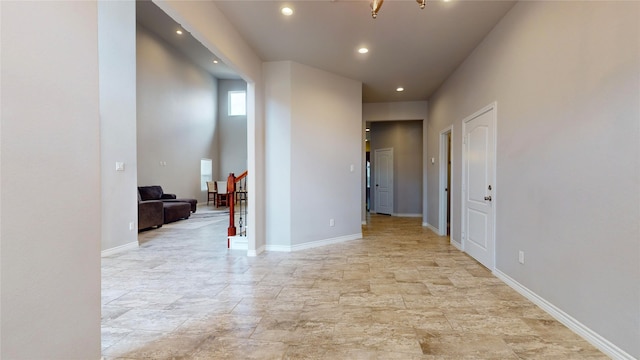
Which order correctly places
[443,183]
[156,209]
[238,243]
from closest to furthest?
[238,243] < [443,183] < [156,209]

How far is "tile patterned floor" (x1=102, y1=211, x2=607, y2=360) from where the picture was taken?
199cm

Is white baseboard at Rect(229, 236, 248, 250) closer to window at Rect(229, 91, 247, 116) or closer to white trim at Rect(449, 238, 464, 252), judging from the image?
white trim at Rect(449, 238, 464, 252)

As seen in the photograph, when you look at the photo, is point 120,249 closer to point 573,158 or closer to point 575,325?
point 575,325

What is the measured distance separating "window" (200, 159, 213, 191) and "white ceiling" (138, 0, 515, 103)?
8384 millimetres

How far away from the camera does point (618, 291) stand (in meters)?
1.85

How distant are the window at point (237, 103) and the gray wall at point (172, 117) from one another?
2.68ft

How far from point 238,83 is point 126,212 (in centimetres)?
957

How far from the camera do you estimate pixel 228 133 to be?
13.1m

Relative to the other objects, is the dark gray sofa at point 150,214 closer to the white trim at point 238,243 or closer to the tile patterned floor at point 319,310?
the tile patterned floor at point 319,310

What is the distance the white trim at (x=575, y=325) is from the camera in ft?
6.13

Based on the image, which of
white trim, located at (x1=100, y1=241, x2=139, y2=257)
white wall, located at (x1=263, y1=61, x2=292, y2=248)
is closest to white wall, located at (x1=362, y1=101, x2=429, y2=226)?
white wall, located at (x1=263, y1=61, x2=292, y2=248)

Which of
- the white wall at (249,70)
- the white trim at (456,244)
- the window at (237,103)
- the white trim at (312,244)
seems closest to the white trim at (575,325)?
the white trim at (456,244)

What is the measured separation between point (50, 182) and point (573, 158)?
3.45 m

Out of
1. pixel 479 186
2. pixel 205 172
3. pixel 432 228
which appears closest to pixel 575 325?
pixel 479 186
